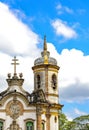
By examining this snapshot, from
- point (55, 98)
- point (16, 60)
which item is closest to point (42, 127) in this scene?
point (55, 98)

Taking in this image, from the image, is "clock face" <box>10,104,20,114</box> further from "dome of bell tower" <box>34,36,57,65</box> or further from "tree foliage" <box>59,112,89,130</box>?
"tree foliage" <box>59,112,89,130</box>

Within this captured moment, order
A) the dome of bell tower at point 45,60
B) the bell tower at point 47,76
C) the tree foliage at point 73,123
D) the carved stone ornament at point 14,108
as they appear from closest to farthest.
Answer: the carved stone ornament at point 14,108 → the bell tower at point 47,76 → the dome of bell tower at point 45,60 → the tree foliage at point 73,123

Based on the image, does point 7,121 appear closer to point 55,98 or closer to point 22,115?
point 22,115

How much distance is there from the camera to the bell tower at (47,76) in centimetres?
4203

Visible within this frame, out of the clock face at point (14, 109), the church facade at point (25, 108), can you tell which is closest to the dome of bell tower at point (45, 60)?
the church facade at point (25, 108)

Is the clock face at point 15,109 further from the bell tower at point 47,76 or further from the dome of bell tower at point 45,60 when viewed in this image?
the dome of bell tower at point 45,60

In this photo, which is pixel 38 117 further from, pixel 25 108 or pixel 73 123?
pixel 73 123

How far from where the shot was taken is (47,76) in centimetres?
4209

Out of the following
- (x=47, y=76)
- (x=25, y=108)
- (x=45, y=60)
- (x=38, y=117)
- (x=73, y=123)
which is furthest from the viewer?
(x=73, y=123)

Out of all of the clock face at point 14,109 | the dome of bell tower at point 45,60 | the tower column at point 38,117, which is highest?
the dome of bell tower at point 45,60

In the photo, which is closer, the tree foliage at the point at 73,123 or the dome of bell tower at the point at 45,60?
the dome of bell tower at the point at 45,60

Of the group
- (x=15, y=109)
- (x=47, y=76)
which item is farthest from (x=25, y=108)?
(x=47, y=76)

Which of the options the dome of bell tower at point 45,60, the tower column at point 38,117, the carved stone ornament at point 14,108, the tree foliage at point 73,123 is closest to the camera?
the tower column at point 38,117

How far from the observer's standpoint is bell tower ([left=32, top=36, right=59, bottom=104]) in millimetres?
42031
